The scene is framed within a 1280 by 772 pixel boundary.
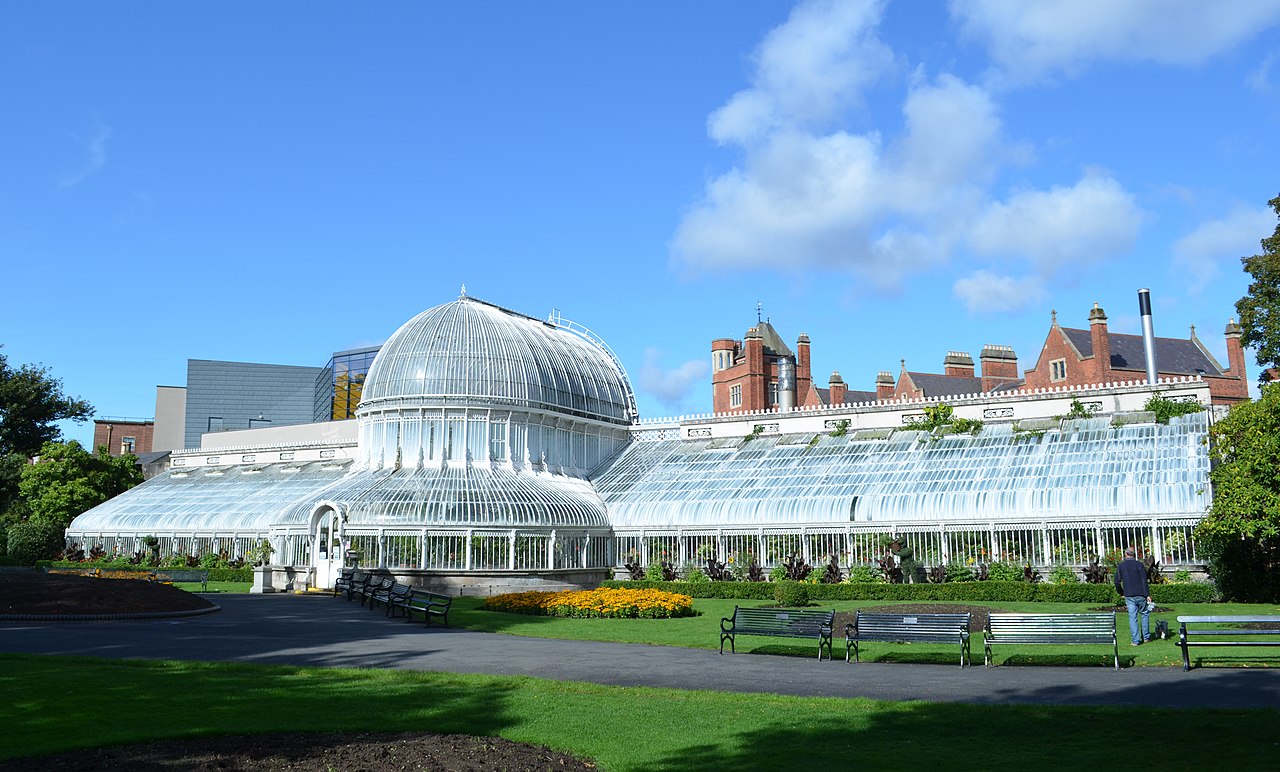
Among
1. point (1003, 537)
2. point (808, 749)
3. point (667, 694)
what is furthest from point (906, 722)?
point (1003, 537)

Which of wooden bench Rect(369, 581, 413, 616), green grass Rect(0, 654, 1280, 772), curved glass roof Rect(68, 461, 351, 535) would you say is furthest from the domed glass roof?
green grass Rect(0, 654, 1280, 772)

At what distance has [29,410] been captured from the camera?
7688cm

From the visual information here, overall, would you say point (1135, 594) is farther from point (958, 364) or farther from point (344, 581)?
point (958, 364)

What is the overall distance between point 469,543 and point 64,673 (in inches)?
1034

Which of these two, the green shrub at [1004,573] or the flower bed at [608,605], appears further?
the green shrub at [1004,573]

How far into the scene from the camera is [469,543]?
42.2m

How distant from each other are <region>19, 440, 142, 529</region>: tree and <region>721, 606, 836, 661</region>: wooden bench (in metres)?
53.4

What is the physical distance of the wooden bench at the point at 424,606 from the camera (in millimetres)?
27312

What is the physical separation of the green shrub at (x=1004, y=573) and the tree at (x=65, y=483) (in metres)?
53.2

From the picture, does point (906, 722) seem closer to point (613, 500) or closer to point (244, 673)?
point (244, 673)

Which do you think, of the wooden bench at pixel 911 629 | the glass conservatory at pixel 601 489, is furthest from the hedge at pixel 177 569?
the wooden bench at pixel 911 629

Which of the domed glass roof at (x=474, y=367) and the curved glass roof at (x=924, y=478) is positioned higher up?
the domed glass roof at (x=474, y=367)

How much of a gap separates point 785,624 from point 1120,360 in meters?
64.2

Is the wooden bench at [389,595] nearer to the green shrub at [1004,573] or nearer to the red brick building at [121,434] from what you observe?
the green shrub at [1004,573]
